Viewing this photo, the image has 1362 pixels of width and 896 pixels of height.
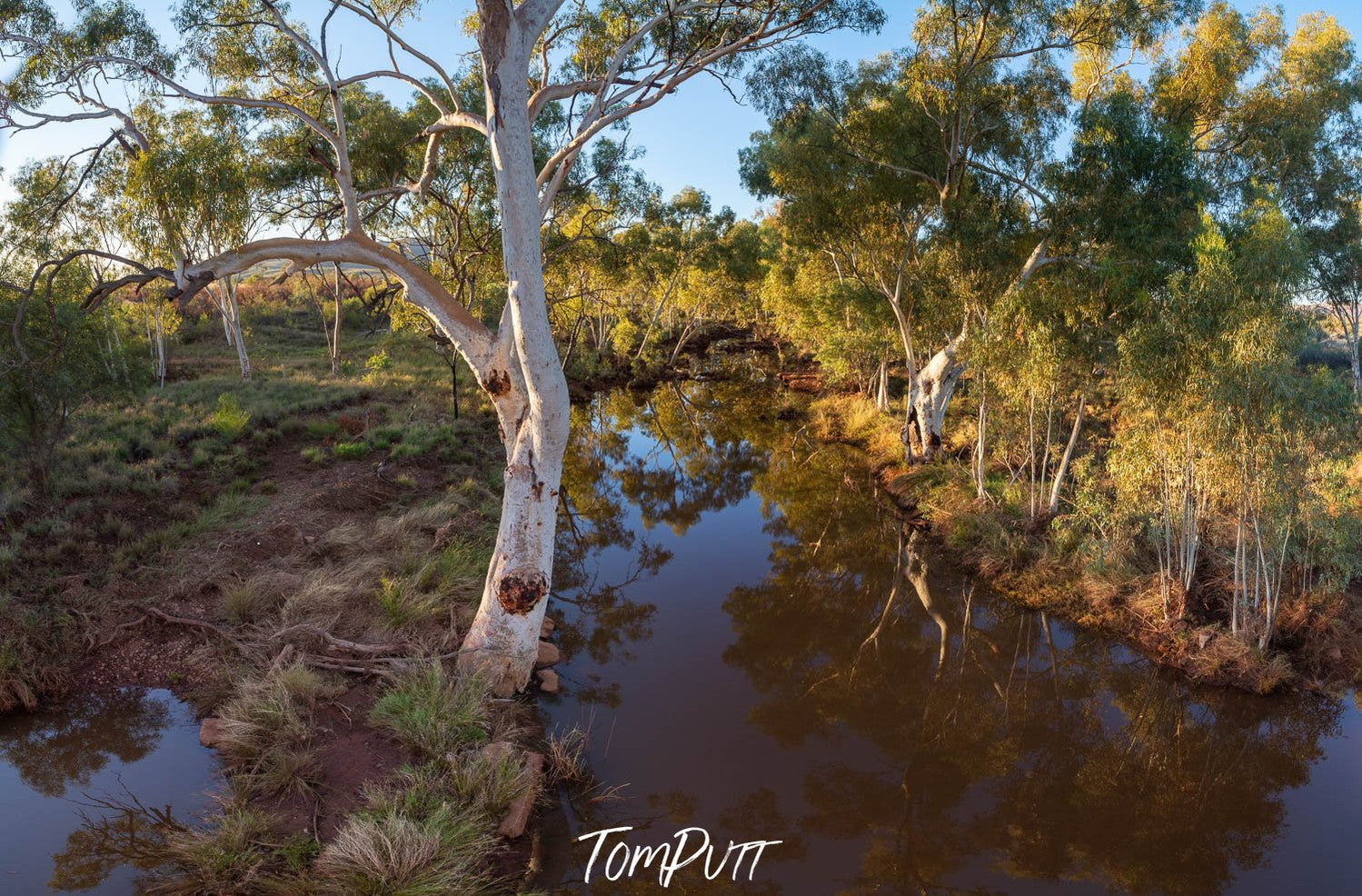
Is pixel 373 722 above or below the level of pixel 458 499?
below

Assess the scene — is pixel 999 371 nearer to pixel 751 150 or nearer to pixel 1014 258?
pixel 1014 258

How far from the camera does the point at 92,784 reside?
6.64m

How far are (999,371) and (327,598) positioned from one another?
40.6 ft

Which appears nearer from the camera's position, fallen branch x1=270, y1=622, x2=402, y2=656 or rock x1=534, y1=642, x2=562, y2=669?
fallen branch x1=270, y1=622, x2=402, y2=656

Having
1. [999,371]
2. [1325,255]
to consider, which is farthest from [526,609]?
[1325,255]

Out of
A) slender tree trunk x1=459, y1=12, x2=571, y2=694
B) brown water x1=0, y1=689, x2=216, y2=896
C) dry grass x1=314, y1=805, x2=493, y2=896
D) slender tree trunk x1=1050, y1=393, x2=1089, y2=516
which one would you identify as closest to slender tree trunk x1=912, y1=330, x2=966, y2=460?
slender tree trunk x1=1050, y1=393, x2=1089, y2=516

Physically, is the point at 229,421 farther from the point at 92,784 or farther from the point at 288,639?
the point at 92,784

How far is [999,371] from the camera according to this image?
13.2 meters

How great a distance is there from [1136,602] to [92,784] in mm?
13822

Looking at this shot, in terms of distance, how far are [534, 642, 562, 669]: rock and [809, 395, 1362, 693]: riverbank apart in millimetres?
8148

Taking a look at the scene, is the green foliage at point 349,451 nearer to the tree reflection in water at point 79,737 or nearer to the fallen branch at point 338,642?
the fallen branch at point 338,642

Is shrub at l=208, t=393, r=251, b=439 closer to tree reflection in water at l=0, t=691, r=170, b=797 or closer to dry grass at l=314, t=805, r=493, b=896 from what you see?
tree reflection in water at l=0, t=691, r=170, b=797

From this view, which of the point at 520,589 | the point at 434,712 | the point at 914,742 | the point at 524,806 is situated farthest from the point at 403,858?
the point at 914,742

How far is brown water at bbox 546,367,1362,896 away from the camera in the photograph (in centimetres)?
638
